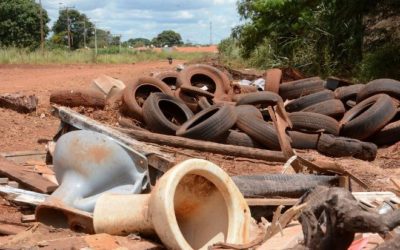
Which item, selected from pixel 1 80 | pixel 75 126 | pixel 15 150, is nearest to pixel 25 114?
pixel 15 150

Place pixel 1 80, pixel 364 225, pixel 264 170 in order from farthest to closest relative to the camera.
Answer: pixel 1 80 < pixel 264 170 < pixel 364 225

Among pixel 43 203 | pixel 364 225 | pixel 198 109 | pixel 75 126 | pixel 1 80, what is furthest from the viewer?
pixel 1 80

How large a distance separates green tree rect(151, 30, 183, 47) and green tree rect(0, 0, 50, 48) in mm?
61140

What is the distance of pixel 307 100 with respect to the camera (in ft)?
34.6

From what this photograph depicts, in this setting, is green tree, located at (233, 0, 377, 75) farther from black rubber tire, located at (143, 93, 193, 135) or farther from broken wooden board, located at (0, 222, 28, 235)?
broken wooden board, located at (0, 222, 28, 235)

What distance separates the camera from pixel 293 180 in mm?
5977

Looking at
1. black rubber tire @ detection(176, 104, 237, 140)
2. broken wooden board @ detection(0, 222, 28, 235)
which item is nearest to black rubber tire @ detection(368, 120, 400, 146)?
black rubber tire @ detection(176, 104, 237, 140)

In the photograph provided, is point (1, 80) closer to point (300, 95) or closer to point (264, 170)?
point (300, 95)

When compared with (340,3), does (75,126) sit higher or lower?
lower

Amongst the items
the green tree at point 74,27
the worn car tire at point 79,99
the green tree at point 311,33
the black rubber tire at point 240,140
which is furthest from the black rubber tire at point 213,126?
the green tree at point 74,27

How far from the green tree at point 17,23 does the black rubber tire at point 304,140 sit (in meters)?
40.7

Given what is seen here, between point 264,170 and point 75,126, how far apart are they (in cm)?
259

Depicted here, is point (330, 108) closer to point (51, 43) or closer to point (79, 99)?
point (79, 99)

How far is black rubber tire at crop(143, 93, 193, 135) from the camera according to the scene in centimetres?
977
